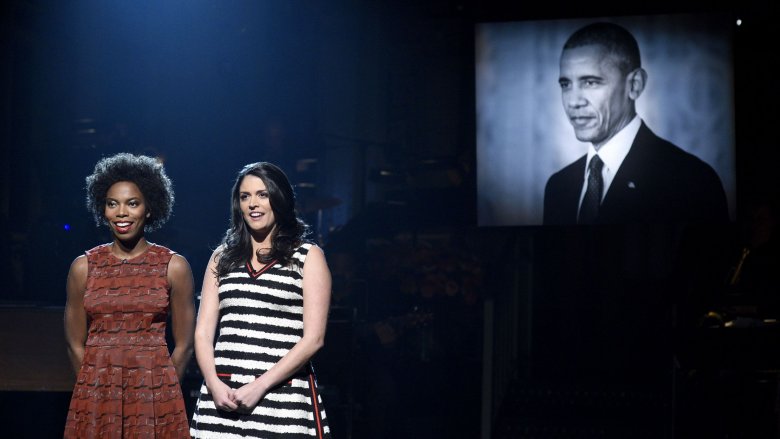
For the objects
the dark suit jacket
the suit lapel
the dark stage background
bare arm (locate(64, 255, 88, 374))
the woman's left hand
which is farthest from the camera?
the suit lapel

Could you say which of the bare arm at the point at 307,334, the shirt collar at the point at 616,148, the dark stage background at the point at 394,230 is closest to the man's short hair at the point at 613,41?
the dark stage background at the point at 394,230

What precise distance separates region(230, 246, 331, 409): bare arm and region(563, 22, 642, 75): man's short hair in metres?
4.98

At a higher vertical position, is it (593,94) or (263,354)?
(593,94)

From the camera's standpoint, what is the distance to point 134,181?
338 cm

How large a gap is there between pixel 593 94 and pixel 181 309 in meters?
4.95

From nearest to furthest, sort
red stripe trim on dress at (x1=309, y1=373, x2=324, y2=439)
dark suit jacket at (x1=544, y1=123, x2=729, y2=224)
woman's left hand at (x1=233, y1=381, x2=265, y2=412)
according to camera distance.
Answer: woman's left hand at (x1=233, y1=381, x2=265, y2=412)
red stripe trim on dress at (x1=309, y1=373, x2=324, y2=439)
dark suit jacket at (x1=544, y1=123, x2=729, y2=224)

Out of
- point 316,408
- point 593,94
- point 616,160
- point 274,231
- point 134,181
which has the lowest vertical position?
point 316,408

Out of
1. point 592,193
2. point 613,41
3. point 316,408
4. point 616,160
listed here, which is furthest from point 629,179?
point 316,408

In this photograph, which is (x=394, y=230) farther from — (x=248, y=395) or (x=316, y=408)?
(x=248, y=395)

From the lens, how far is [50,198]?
7.92 meters

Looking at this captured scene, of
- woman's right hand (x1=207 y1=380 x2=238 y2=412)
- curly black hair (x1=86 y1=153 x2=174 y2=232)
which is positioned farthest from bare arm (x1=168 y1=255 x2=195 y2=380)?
woman's right hand (x1=207 y1=380 x2=238 y2=412)

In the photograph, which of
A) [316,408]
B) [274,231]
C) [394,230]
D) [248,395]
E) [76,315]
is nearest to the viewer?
[248,395]

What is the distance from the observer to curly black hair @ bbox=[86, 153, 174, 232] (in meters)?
3.38

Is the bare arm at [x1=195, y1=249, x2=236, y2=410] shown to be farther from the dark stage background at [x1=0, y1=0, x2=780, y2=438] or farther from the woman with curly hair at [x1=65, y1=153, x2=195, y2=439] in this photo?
the dark stage background at [x1=0, y1=0, x2=780, y2=438]
